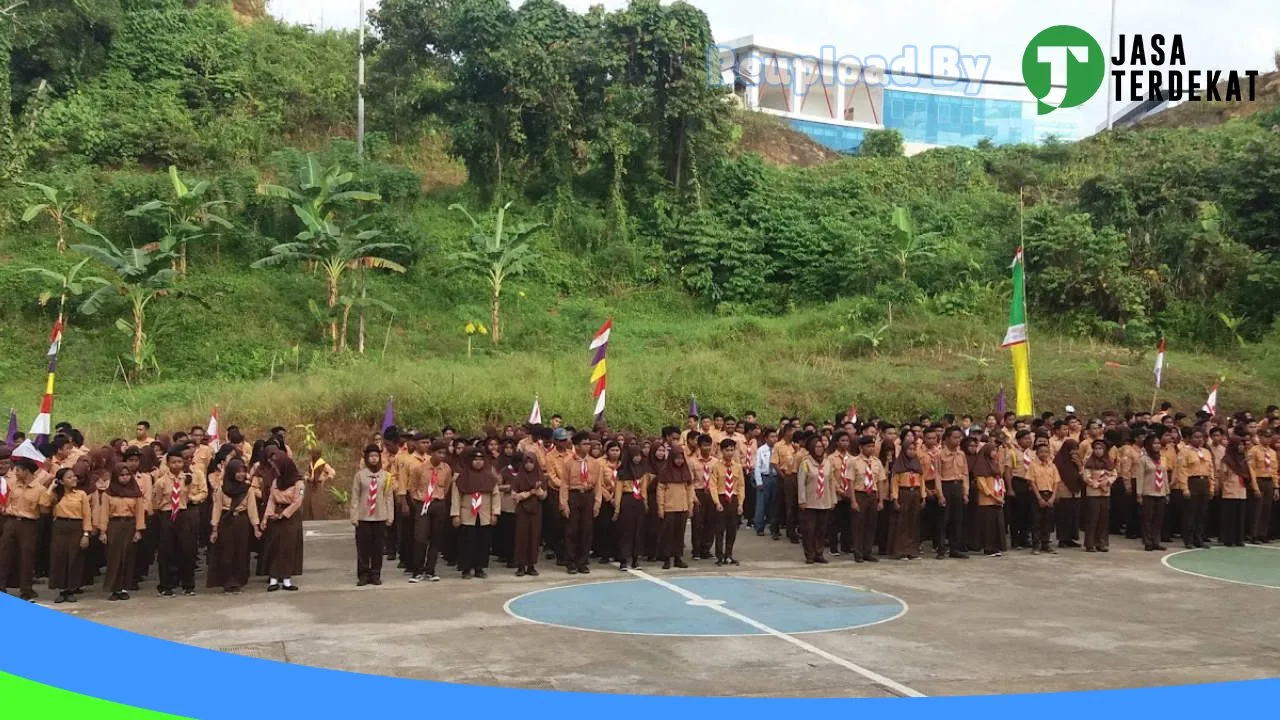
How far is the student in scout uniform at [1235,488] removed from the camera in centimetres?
1487

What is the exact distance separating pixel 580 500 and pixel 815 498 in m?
2.75

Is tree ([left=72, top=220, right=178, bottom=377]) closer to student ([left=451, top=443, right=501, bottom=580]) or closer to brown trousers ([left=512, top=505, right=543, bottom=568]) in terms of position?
student ([left=451, top=443, right=501, bottom=580])

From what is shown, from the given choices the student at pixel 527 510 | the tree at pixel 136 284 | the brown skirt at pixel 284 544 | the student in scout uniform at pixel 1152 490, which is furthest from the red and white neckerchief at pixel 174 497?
the tree at pixel 136 284

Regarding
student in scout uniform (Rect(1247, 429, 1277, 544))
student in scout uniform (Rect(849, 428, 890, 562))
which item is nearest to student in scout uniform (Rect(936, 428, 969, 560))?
student in scout uniform (Rect(849, 428, 890, 562))

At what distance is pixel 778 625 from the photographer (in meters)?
9.58

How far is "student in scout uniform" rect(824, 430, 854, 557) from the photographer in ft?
44.1

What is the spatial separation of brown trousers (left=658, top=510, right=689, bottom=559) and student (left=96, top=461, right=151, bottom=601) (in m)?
5.52

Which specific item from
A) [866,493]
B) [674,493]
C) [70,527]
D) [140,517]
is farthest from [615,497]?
[70,527]

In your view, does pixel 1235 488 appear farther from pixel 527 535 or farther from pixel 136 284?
pixel 136 284

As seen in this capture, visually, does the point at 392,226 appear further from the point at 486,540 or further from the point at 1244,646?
the point at 1244,646

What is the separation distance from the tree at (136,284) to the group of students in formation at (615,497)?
10976 millimetres

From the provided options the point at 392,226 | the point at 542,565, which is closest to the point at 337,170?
the point at 392,226

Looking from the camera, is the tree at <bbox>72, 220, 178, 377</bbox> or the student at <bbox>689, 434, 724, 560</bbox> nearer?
the student at <bbox>689, 434, 724, 560</bbox>

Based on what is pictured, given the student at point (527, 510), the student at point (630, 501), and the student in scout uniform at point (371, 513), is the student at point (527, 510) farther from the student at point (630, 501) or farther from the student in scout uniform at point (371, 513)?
the student in scout uniform at point (371, 513)
